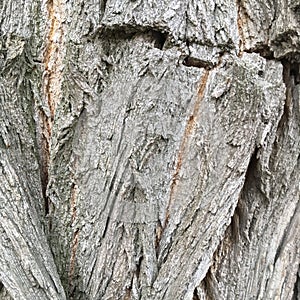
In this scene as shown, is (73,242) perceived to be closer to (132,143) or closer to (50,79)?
(132,143)

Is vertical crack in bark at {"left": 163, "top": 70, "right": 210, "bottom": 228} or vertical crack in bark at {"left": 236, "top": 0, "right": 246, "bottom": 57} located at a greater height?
vertical crack in bark at {"left": 236, "top": 0, "right": 246, "bottom": 57}

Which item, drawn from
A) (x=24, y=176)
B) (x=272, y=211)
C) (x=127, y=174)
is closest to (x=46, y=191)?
(x=24, y=176)

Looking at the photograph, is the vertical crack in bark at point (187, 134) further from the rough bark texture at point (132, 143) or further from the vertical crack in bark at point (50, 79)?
the vertical crack in bark at point (50, 79)

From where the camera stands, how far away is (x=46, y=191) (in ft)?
3.68

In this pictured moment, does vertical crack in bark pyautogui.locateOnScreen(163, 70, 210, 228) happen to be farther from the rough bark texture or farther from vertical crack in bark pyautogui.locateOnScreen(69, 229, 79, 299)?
vertical crack in bark pyautogui.locateOnScreen(69, 229, 79, 299)

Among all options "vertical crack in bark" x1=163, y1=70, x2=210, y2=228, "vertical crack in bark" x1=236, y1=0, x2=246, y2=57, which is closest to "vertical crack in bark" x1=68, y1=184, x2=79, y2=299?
"vertical crack in bark" x1=163, y1=70, x2=210, y2=228

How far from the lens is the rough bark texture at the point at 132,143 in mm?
1068

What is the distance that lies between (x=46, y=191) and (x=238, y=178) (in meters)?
0.41

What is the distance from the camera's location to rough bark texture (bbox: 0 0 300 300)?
3.51ft

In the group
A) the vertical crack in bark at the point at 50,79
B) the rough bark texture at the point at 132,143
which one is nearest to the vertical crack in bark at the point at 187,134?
the rough bark texture at the point at 132,143

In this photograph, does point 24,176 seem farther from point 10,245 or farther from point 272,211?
point 272,211

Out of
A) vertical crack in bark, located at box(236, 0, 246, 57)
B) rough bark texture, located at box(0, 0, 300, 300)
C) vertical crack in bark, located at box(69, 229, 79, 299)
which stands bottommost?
vertical crack in bark, located at box(69, 229, 79, 299)

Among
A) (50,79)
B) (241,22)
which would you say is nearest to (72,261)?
(50,79)

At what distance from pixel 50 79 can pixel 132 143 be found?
248 millimetres
